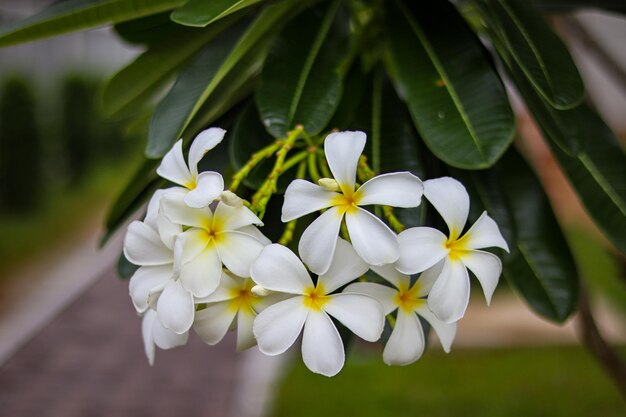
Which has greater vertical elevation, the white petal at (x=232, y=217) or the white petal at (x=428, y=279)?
the white petal at (x=232, y=217)

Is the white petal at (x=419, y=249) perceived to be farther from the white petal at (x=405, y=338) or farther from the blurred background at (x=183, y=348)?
the blurred background at (x=183, y=348)

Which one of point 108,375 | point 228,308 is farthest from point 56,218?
point 228,308

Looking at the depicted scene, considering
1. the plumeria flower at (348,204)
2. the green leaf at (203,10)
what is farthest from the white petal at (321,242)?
the green leaf at (203,10)

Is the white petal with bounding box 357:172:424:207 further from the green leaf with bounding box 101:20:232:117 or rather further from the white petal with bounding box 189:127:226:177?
the green leaf with bounding box 101:20:232:117

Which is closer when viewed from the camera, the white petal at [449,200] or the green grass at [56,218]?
the white petal at [449,200]

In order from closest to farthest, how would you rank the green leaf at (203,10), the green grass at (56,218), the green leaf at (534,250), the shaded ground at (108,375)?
the green leaf at (203,10)
the green leaf at (534,250)
the shaded ground at (108,375)
the green grass at (56,218)

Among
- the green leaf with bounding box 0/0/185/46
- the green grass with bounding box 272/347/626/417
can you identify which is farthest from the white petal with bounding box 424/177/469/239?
the green grass with bounding box 272/347/626/417

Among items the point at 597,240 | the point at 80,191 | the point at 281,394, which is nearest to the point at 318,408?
the point at 281,394
